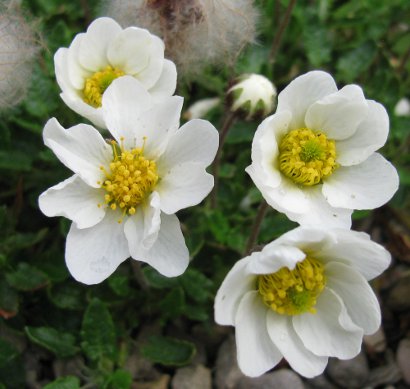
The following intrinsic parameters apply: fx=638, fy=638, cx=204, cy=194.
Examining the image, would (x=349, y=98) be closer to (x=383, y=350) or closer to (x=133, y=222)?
(x=133, y=222)

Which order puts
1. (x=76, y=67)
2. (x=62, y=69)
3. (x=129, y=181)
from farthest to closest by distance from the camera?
(x=76, y=67) < (x=62, y=69) < (x=129, y=181)

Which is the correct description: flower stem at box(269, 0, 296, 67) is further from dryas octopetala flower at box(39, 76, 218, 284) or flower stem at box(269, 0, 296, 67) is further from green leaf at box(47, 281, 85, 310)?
green leaf at box(47, 281, 85, 310)

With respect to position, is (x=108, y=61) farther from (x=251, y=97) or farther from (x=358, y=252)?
(x=358, y=252)

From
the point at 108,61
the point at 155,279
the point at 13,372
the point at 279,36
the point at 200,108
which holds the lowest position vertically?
the point at 13,372

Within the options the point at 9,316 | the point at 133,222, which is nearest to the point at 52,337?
the point at 9,316

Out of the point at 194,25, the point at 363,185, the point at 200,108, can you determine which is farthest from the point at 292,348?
the point at 200,108

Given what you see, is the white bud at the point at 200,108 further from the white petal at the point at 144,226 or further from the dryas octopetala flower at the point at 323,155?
the white petal at the point at 144,226

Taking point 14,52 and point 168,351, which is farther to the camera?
point 168,351

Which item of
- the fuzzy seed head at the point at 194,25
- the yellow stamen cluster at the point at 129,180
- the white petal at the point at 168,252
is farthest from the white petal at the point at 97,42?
the white petal at the point at 168,252
